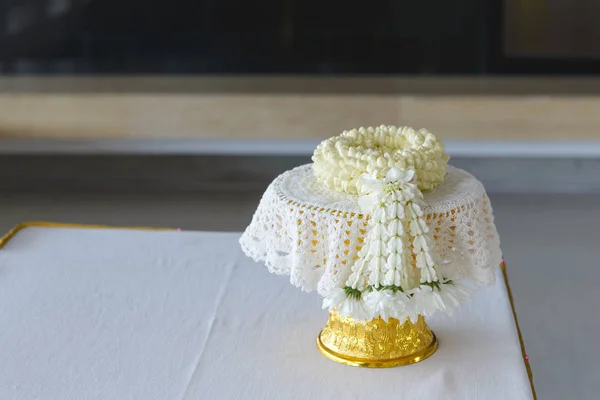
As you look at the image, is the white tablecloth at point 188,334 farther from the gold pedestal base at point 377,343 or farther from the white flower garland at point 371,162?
the white flower garland at point 371,162

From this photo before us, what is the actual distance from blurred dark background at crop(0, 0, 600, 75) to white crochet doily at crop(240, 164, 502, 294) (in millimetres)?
1901

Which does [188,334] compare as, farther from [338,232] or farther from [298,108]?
[298,108]

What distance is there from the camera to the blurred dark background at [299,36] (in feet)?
10.7

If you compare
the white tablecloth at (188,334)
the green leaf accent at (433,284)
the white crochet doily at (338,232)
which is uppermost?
the white crochet doily at (338,232)

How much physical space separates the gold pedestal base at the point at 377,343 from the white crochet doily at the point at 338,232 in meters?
0.12

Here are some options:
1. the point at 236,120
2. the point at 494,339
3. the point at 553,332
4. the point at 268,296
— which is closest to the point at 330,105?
the point at 236,120

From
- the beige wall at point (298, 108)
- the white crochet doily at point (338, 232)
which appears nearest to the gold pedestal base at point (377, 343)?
the white crochet doily at point (338, 232)

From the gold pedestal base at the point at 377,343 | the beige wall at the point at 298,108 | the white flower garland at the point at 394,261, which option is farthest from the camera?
the beige wall at the point at 298,108

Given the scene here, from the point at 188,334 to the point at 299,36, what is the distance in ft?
6.45

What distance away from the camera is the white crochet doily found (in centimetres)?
Result: 136

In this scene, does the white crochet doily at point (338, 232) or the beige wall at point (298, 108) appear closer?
the white crochet doily at point (338, 232)

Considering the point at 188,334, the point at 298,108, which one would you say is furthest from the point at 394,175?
the point at 298,108

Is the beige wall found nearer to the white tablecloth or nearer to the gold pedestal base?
the white tablecloth

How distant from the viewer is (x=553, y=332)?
2217 mm
